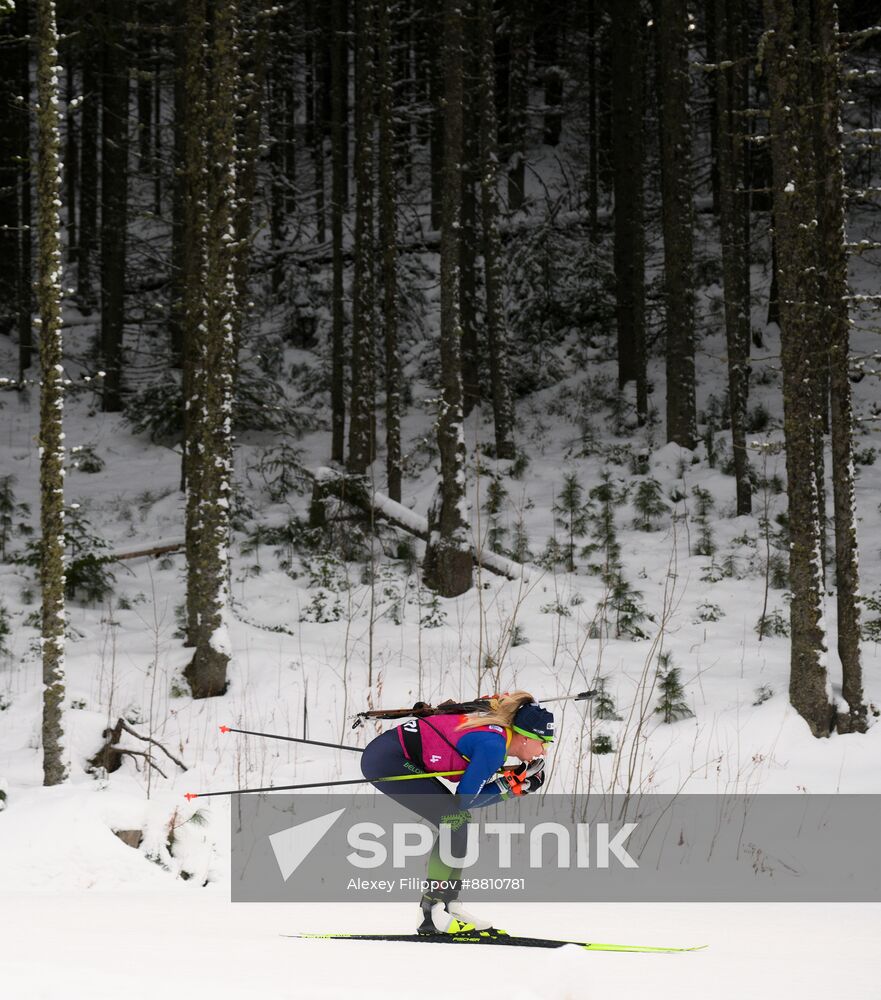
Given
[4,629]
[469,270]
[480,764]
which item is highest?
[469,270]

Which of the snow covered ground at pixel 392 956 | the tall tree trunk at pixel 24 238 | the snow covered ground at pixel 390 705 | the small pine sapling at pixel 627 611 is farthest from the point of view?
the tall tree trunk at pixel 24 238

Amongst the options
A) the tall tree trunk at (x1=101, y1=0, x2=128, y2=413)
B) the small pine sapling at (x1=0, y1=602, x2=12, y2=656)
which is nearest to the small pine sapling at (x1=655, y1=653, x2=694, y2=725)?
the small pine sapling at (x1=0, y1=602, x2=12, y2=656)

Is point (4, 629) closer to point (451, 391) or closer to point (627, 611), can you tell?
point (451, 391)

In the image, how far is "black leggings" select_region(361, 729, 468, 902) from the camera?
4.79 m

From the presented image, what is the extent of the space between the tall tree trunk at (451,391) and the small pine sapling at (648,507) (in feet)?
11.5

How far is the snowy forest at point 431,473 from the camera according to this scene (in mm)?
8586

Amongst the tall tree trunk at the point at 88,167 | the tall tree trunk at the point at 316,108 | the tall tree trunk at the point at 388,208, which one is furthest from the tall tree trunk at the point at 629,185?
the tall tree trunk at the point at 88,167

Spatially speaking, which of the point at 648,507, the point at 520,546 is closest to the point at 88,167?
the point at 520,546

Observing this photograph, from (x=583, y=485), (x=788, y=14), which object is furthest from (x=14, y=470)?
(x=788, y=14)

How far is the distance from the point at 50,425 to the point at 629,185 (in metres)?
15.8

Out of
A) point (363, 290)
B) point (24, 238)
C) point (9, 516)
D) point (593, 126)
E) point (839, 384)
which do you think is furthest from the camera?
point (593, 126)

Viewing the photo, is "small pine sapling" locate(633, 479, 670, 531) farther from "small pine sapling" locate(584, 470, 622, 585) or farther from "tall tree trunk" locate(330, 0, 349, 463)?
"tall tree trunk" locate(330, 0, 349, 463)

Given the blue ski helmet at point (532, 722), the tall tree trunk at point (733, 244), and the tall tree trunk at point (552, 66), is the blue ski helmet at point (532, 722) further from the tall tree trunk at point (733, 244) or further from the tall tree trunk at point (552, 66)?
the tall tree trunk at point (552, 66)

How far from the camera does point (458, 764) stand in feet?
16.1
